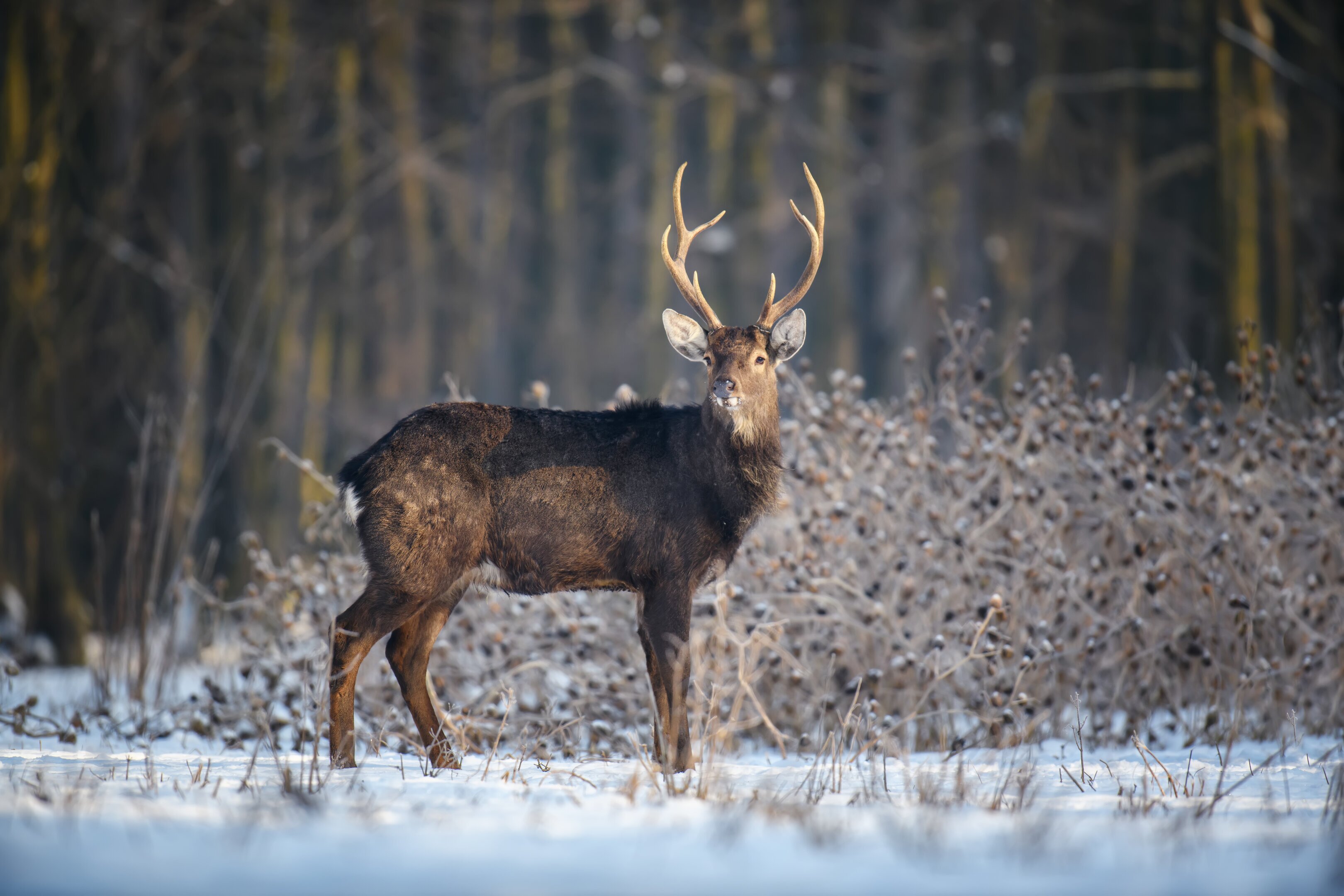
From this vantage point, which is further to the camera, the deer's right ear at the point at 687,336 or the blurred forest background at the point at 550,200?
the blurred forest background at the point at 550,200

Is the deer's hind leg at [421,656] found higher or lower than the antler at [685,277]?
lower

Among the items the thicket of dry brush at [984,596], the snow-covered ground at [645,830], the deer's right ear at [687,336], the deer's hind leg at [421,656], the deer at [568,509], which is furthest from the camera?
the thicket of dry brush at [984,596]

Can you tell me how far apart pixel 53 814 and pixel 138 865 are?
113 centimetres

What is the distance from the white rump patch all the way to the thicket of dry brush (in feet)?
4.50

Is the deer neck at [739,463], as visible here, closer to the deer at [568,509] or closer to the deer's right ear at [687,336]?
the deer at [568,509]

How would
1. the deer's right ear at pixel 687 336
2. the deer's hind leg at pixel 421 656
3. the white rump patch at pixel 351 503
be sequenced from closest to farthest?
the white rump patch at pixel 351 503
the deer's hind leg at pixel 421 656
the deer's right ear at pixel 687 336

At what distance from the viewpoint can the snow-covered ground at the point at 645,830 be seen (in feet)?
9.93

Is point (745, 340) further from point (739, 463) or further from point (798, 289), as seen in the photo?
point (739, 463)

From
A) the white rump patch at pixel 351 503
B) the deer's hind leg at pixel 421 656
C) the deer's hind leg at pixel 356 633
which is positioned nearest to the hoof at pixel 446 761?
the deer's hind leg at pixel 421 656

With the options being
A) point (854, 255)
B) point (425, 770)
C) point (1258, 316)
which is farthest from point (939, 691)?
point (854, 255)

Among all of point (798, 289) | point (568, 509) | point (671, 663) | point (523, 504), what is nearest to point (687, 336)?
point (798, 289)

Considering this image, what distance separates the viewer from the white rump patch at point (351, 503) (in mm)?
5699

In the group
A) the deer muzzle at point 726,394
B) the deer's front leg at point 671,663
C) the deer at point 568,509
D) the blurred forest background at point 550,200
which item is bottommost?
the deer's front leg at point 671,663

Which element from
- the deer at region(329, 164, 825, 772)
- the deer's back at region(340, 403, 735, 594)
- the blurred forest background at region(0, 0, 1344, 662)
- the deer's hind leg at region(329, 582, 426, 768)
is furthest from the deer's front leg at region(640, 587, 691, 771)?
the blurred forest background at region(0, 0, 1344, 662)
